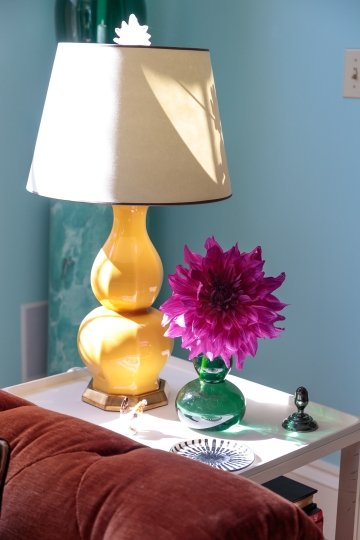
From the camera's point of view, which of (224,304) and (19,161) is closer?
(224,304)

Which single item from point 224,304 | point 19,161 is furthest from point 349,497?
point 19,161

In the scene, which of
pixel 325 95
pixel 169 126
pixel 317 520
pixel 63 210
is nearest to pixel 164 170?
pixel 169 126

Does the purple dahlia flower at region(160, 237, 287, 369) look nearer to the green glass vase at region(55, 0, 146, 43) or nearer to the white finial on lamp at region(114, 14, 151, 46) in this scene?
the white finial on lamp at region(114, 14, 151, 46)

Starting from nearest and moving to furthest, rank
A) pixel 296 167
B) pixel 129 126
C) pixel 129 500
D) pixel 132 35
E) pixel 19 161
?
pixel 129 500 → pixel 129 126 → pixel 132 35 → pixel 296 167 → pixel 19 161

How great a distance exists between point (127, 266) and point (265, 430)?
0.34 metres

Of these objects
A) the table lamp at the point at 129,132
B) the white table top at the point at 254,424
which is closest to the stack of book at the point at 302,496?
the white table top at the point at 254,424

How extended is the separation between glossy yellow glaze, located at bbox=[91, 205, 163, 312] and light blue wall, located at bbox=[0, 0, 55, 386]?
102 cm

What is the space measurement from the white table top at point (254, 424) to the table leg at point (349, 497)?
35mm

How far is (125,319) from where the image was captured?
1554 mm

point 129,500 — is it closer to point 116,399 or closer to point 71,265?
point 116,399

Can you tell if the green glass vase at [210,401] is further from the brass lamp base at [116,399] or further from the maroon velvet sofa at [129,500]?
the maroon velvet sofa at [129,500]

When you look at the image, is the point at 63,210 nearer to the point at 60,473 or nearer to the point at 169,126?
the point at 169,126

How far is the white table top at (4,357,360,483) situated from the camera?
143cm

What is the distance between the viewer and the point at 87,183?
55.9 inches
